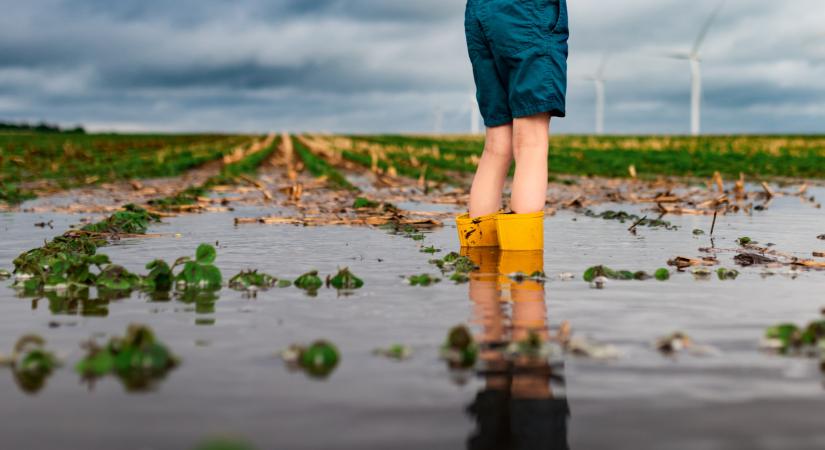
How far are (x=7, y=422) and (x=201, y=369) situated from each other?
60cm

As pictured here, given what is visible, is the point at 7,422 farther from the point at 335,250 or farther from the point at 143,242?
the point at 143,242

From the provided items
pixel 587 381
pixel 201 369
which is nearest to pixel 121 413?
pixel 201 369

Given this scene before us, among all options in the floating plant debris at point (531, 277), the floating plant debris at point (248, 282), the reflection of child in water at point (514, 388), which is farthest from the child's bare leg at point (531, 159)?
the floating plant debris at point (248, 282)

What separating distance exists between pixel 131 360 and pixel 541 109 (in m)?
3.69

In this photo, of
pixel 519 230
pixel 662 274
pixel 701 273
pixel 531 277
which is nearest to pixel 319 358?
pixel 531 277

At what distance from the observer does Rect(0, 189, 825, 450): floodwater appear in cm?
196

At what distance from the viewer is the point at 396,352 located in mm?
2646

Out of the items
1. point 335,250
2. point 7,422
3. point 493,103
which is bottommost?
point 7,422

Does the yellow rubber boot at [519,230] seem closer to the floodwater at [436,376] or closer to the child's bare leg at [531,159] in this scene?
the child's bare leg at [531,159]

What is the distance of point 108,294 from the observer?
3.77 m

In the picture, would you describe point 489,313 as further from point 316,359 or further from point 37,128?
point 37,128

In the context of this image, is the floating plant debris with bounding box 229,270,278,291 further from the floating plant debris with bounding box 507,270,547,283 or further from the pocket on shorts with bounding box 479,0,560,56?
the pocket on shorts with bounding box 479,0,560,56

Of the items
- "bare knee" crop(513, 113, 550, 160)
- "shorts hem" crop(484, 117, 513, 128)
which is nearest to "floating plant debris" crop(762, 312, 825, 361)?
"bare knee" crop(513, 113, 550, 160)

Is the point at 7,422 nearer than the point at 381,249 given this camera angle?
Yes
